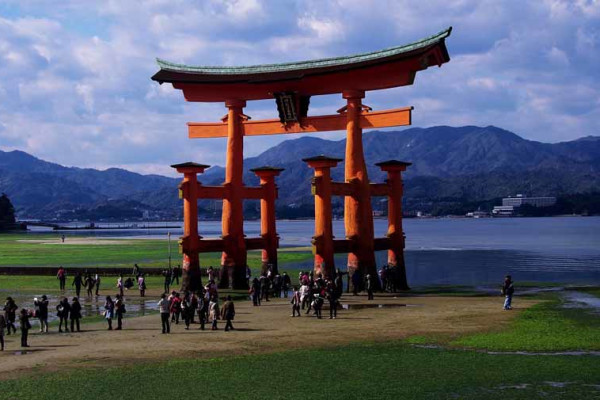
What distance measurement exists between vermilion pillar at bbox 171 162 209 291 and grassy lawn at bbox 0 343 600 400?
21307 mm

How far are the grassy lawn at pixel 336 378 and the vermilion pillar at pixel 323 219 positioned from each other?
18.0m

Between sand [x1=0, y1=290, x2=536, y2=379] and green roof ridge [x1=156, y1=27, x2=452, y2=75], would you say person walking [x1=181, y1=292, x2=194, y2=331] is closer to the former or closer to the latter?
sand [x1=0, y1=290, x2=536, y2=379]

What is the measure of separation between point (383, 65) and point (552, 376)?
2453 centimetres

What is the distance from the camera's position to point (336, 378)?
18.7 metres

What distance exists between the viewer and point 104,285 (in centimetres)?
4891

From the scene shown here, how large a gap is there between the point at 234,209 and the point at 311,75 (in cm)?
965

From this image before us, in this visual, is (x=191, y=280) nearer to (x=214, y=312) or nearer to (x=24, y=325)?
(x=214, y=312)

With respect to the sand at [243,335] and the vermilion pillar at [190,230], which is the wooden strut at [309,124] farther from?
the sand at [243,335]

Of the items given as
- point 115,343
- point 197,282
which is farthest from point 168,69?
point 115,343

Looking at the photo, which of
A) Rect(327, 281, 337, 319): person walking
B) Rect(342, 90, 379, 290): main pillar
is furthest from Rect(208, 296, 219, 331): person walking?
Rect(342, 90, 379, 290): main pillar

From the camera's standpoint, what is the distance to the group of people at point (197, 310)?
88.3 feet

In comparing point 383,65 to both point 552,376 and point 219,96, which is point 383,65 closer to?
point 219,96

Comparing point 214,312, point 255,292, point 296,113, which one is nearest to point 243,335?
point 214,312

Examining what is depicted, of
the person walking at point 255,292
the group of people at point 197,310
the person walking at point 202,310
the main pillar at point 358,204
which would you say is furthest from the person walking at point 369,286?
the person walking at point 202,310
